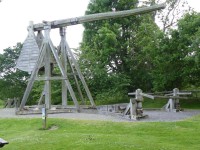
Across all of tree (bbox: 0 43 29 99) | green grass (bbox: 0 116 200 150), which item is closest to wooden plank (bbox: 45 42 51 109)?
green grass (bbox: 0 116 200 150)

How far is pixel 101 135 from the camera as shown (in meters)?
13.9

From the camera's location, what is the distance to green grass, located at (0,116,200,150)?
11859mm

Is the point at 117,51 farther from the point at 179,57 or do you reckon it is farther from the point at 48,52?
the point at 48,52

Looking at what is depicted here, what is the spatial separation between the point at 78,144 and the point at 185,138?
4.21m

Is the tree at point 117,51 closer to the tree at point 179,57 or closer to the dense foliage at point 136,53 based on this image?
the dense foliage at point 136,53

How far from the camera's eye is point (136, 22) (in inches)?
1464

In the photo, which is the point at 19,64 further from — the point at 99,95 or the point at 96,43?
the point at 96,43

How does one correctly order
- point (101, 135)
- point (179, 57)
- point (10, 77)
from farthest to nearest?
point (10, 77), point (179, 57), point (101, 135)

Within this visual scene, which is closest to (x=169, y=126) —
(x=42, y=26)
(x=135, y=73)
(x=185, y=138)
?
(x=185, y=138)

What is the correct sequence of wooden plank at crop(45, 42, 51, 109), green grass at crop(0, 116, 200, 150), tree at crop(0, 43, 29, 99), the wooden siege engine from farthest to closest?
1. tree at crop(0, 43, 29, 99)
2. wooden plank at crop(45, 42, 51, 109)
3. the wooden siege engine
4. green grass at crop(0, 116, 200, 150)

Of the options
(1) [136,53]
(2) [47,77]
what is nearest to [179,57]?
(1) [136,53]

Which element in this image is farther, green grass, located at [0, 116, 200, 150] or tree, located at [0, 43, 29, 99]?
tree, located at [0, 43, 29, 99]

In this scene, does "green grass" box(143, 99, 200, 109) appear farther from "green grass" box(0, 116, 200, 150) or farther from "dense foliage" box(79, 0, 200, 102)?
"green grass" box(0, 116, 200, 150)

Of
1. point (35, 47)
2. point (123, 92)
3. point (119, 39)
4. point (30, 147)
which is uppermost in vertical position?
point (119, 39)
